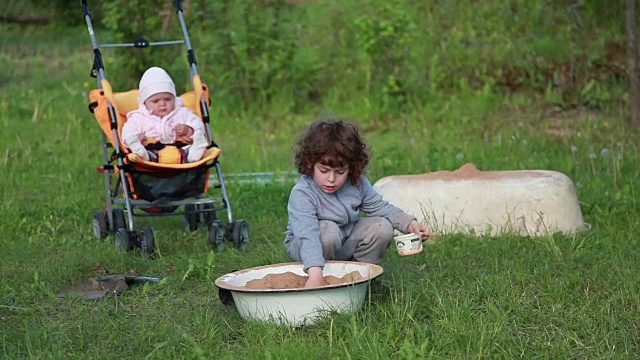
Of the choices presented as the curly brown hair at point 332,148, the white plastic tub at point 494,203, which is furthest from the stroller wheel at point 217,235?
the curly brown hair at point 332,148

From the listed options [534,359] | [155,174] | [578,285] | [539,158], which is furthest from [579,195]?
[534,359]

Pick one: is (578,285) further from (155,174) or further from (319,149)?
(155,174)

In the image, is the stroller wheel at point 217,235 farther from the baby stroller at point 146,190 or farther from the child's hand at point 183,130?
the child's hand at point 183,130

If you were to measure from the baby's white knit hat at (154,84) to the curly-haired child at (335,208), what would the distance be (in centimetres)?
194

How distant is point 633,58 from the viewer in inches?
328

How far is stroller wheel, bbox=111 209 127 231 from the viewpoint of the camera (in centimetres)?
634

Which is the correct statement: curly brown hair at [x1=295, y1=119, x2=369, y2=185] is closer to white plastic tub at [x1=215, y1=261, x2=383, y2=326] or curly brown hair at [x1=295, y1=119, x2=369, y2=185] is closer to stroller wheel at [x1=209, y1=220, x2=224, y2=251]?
white plastic tub at [x1=215, y1=261, x2=383, y2=326]

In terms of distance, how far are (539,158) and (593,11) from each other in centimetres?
220

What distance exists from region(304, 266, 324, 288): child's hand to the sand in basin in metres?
0.17

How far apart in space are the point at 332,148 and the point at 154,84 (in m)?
2.23

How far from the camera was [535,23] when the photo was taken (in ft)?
32.9

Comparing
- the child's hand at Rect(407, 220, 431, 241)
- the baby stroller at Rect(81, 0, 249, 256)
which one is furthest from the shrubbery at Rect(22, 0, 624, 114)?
the child's hand at Rect(407, 220, 431, 241)

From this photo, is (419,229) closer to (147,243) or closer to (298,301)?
(298,301)

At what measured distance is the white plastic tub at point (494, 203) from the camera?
6.04 m
